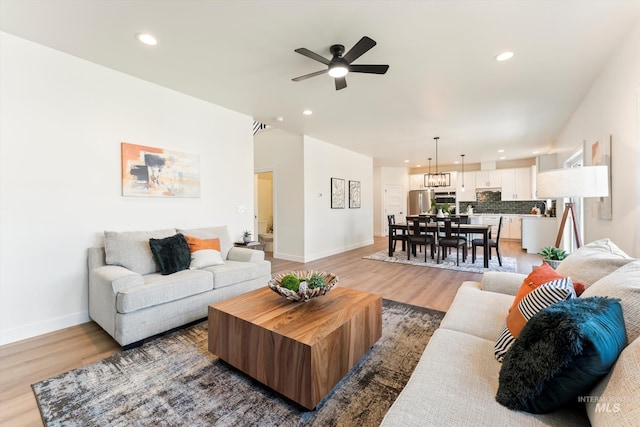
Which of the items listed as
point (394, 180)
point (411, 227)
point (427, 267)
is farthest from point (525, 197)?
point (427, 267)

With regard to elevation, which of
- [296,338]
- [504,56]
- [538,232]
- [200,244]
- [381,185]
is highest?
[504,56]

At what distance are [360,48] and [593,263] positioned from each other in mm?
2105

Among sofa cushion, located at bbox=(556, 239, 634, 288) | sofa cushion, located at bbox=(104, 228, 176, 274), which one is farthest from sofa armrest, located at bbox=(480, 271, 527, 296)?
sofa cushion, located at bbox=(104, 228, 176, 274)

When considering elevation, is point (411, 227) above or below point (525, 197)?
below

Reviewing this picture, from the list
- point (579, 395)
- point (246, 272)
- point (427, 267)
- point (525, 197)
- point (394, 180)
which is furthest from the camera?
point (394, 180)

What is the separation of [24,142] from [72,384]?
214cm

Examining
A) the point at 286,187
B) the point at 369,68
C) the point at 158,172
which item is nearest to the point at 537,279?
the point at 369,68

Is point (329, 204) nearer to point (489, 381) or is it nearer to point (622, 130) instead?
point (622, 130)

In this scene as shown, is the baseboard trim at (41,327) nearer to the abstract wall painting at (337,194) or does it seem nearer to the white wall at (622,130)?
the abstract wall painting at (337,194)

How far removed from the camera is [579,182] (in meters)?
2.28

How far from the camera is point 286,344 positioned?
1.55m

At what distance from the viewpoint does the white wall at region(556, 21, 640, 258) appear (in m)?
2.11

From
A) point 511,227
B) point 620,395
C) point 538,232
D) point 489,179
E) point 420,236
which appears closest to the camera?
point 620,395

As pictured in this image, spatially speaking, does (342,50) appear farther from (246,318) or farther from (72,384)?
(72,384)
